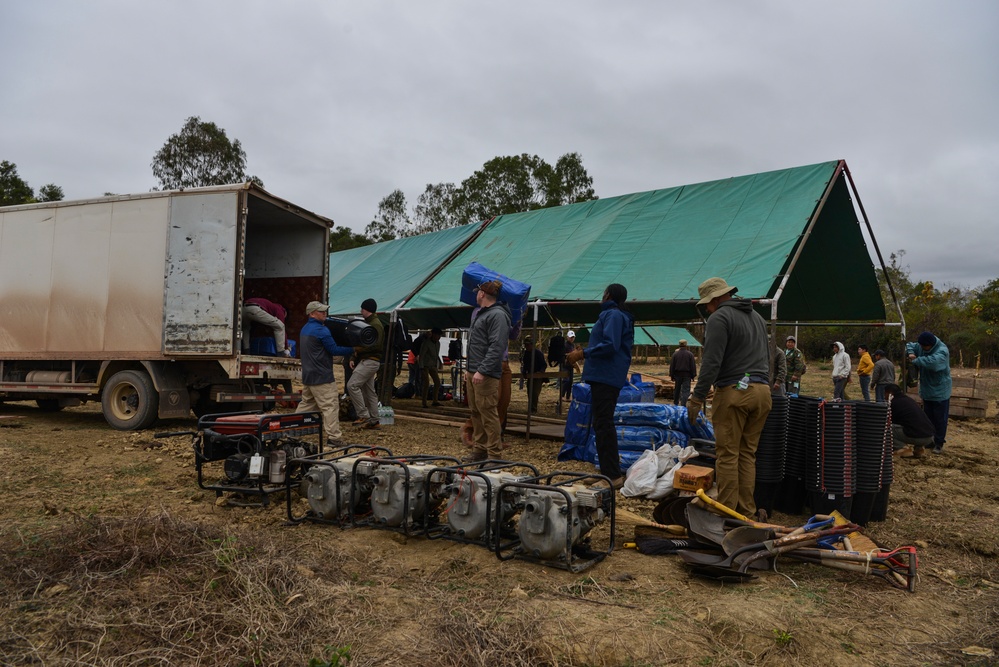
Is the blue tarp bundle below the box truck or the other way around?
below

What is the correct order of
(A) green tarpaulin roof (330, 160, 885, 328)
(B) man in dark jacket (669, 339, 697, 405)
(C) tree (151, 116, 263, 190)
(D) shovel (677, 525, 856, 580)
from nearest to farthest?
(D) shovel (677, 525, 856, 580), (A) green tarpaulin roof (330, 160, 885, 328), (B) man in dark jacket (669, 339, 697, 405), (C) tree (151, 116, 263, 190)

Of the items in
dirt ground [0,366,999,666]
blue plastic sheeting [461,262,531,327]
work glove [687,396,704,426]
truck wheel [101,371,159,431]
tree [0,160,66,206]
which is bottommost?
dirt ground [0,366,999,666]

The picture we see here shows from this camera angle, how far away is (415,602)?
3658mm

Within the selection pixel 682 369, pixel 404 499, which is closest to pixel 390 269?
pixel 682 369

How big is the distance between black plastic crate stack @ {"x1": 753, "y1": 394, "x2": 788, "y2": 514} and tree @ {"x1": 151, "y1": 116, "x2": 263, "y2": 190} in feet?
108

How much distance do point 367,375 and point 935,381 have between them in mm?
7692

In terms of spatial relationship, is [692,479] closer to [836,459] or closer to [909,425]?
[836,459]

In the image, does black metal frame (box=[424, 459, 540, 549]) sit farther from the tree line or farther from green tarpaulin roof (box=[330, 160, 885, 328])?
the tree line

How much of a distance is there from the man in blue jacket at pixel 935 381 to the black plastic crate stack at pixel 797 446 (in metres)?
5.17

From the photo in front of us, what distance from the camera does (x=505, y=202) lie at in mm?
41750

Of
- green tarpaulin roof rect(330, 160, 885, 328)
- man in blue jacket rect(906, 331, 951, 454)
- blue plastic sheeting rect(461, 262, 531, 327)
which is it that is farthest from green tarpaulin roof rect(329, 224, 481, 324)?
man in blue jacket rect(906, 331, 951, 454)

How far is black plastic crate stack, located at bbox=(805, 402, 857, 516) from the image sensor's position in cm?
527

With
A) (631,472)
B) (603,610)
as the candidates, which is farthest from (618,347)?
(603,610)

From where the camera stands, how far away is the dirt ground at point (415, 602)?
306cm
